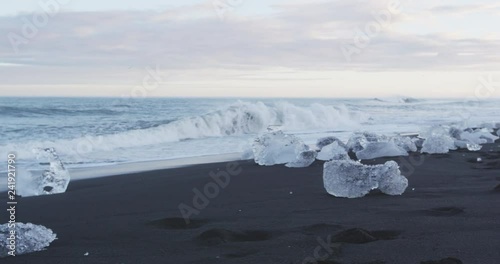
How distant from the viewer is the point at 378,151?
949 centimetres

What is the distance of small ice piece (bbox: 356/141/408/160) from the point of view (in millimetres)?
9438

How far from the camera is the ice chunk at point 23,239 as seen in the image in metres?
3.65

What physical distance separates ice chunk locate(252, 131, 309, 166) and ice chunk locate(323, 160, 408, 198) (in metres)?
3.35

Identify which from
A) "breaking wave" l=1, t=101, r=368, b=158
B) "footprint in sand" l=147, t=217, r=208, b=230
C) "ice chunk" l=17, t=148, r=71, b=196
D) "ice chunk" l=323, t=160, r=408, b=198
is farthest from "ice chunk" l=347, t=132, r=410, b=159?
"breaking wave" l=1, t=101, r=368, b=158

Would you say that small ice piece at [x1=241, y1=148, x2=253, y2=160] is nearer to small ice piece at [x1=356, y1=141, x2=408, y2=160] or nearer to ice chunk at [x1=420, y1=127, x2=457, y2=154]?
small ice piece at [x1=356, y1=141, x2=408, y2=160]

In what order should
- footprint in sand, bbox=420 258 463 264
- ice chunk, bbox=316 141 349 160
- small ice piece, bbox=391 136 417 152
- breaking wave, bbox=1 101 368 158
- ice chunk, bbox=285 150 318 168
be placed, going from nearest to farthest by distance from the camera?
1. footprint in sand, bbox=420 258 463 264
2. ice chunk, bbox=285 150 318 168
3. ice chunk, bbox=316 141 349 160
4. small ice piece, bbox=391 136 417 152
5. breaking wave, bbox=1 101 368 158

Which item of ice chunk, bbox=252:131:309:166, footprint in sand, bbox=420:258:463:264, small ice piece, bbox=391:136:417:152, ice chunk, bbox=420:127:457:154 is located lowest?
footprint in sand, bbox=420:258:463:264

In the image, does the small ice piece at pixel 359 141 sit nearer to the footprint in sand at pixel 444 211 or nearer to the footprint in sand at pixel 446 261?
the footprint in sand at pixel 444 211

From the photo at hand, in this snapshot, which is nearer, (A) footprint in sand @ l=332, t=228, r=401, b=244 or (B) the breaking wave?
(A) footprint in sand @ l=332, t=228, r=401, b=244

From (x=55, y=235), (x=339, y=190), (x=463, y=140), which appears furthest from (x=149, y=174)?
(x=463, y=140)

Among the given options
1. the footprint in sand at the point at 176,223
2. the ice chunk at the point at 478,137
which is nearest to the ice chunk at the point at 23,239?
the footprint in sand at the point at 176,223

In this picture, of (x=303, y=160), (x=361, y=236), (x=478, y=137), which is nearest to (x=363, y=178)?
(x=361, y=236)

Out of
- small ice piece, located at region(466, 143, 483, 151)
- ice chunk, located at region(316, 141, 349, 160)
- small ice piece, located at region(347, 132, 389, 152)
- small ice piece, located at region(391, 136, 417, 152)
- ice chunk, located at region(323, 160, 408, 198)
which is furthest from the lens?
small ice piece, located at region(466, 143, 483, 151)

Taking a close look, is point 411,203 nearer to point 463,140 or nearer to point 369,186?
point 369,186
